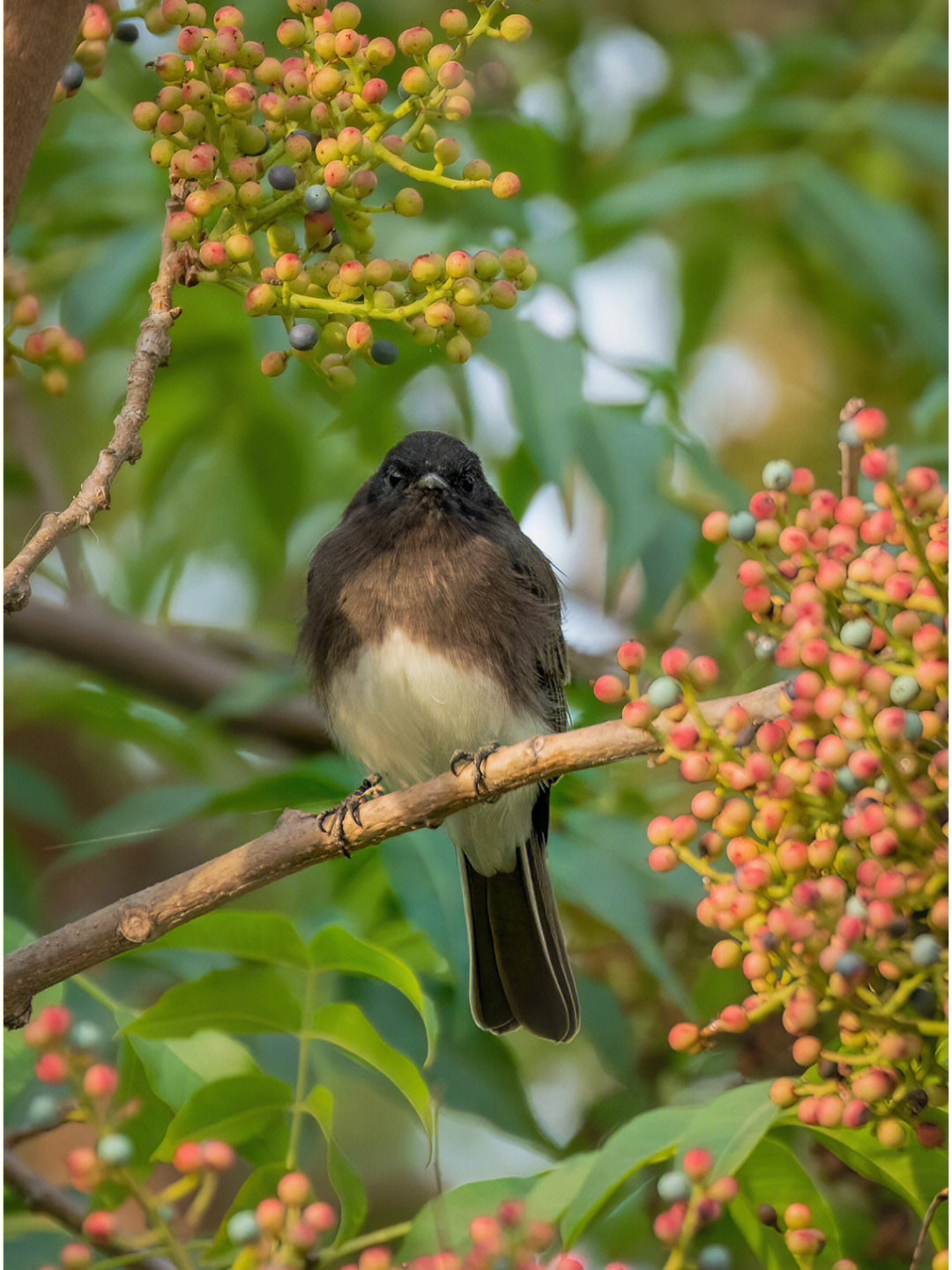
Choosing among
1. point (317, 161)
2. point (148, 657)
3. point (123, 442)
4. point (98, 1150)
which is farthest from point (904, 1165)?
point (148, 657)

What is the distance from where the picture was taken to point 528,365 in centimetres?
241

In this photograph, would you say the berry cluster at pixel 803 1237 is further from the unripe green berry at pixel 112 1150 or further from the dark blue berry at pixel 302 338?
the dark blue berry at pixel 302 338

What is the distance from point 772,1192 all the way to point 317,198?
43.4 inches

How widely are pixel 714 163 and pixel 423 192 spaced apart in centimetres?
52

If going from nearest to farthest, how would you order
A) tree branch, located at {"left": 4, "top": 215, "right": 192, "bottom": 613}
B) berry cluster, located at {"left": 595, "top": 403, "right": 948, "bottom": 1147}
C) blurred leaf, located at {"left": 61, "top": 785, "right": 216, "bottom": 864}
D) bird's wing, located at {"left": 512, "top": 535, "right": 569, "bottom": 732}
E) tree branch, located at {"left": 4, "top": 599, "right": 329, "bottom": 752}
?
berry cluster, located at {"left": 595, "top": 403, "right": 948, "bottom": 1147} < tree branch, located at {"left": 4, "top": 215, "right": 192, "bottom": 613} < blurred leaf, located at {"left": 61, "top": 785, "right": 216, "bottom": 864} < bird's wing, located at {"left": 512, "top": 535, "right": 569, "bottom": 732} < tree branch, located at {"left": 4, "top": 599, "right": 329, "bottom": 752}

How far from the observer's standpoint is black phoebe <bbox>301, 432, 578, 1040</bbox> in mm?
2715

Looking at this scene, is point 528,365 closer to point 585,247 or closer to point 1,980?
point 585,247

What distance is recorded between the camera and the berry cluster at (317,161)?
1.58 metres

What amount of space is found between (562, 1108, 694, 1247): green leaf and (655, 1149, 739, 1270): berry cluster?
17 cm

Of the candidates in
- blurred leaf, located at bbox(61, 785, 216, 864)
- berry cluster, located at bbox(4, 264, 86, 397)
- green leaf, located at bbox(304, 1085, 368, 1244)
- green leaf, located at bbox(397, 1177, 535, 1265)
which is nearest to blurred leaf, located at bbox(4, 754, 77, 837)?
blurred leaf, located at bbox(61, 785, 216, 864)

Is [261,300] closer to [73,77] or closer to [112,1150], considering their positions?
[73,77]

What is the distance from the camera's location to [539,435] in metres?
2.32

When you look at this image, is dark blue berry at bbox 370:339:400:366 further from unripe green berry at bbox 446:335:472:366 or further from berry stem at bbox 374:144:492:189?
berry stem at bbox 374:144:492:189

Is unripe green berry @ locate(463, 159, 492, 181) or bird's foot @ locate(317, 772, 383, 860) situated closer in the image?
unripe green berry @ locate(463, 159, 492, 181)
